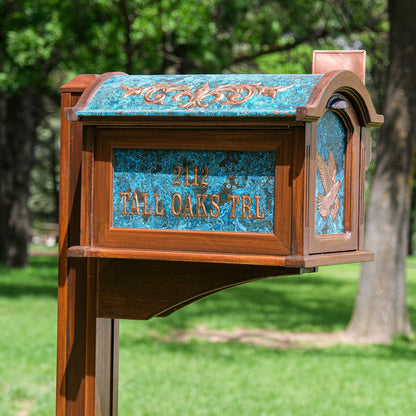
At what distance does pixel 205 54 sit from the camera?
39.1ft

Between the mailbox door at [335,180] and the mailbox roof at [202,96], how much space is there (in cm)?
12

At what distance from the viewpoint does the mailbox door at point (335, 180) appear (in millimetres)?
2240

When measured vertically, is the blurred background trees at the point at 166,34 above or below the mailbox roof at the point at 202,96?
above

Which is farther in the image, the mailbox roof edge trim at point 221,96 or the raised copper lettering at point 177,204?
the raised copper lettering at point 177,204

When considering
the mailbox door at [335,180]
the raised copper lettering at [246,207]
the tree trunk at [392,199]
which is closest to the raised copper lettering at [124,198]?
the raised copper lettering at [246,207]

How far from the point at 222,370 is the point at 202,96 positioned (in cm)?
546

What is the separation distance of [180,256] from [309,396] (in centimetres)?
455

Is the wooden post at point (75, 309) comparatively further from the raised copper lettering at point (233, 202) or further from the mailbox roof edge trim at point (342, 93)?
the mailbox roof edge trim at point (342, 93)

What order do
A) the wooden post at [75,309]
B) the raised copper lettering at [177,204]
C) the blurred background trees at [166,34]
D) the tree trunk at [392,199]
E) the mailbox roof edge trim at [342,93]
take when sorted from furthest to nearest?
1. the blurred background trees at [166,34]
2. the tree trunk at [392,199]
3. the wooden post at [75,309]
4. the raised copper lettering at [177,204]
5. the mailbox roof edge trim at [342,93]

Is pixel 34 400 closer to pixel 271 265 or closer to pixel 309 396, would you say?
pixel 309 396

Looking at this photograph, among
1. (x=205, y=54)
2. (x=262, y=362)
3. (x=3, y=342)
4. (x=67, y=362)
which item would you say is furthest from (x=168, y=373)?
(x=205, y=54)

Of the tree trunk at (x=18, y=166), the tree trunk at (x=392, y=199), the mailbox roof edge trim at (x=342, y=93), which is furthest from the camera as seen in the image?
the tree trunk at (x=18, y=166)

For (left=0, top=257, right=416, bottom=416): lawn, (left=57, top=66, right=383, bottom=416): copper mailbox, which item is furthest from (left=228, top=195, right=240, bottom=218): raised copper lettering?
(left=0, top=257, right=416, bottom=416): lawn

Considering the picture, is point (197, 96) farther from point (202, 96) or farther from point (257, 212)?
point (257, 212)
